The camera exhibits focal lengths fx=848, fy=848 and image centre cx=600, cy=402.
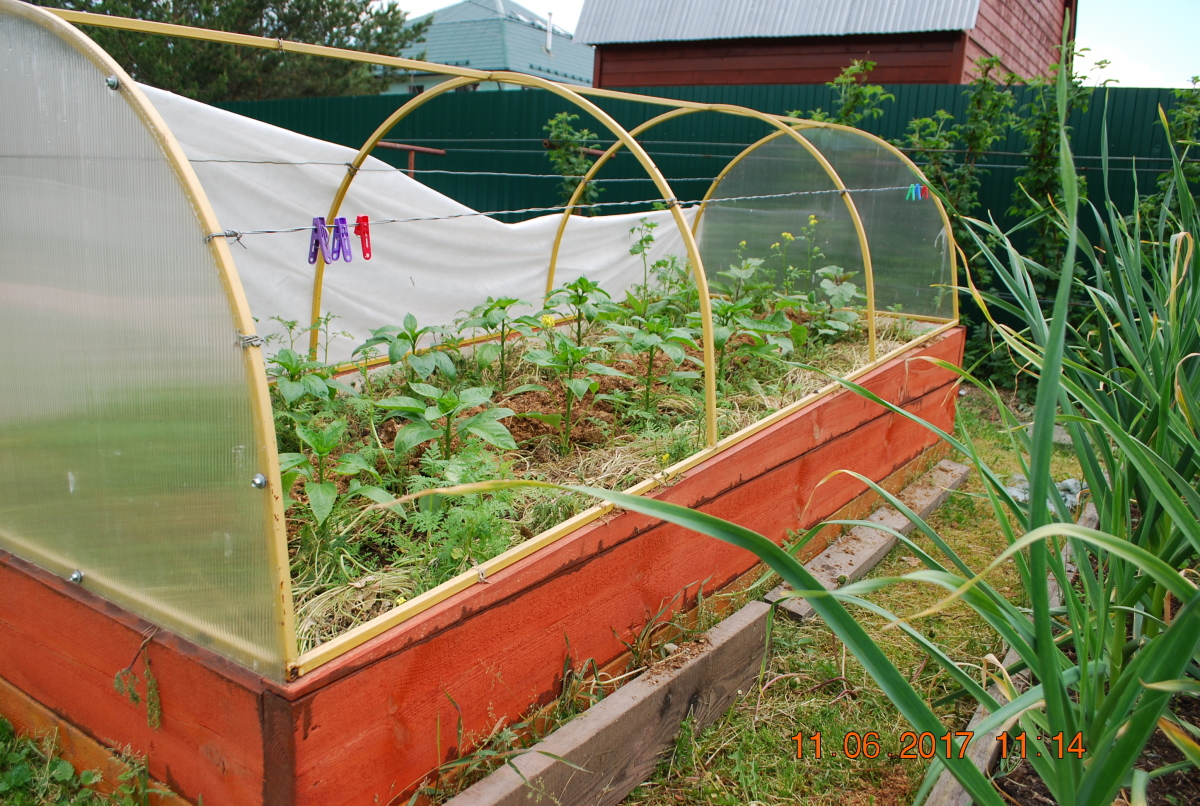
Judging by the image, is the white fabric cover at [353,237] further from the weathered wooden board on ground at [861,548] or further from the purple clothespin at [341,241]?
the weathered wooden board on ground at [861,548]

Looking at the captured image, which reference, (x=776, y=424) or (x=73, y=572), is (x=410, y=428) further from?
(x=776, y=424)

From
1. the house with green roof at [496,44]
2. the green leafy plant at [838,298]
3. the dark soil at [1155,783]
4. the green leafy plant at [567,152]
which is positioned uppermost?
the house with green roof at [496,44]

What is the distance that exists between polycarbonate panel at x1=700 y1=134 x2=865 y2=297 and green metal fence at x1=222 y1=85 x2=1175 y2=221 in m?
0.62

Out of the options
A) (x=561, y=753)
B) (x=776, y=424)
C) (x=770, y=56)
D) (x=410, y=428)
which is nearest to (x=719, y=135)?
(x=770, y=56)

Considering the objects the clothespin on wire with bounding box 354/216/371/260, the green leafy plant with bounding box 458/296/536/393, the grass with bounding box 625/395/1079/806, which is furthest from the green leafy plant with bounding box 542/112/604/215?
the grass with bounding box 625/395/1079/806

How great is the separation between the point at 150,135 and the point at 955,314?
3.84m

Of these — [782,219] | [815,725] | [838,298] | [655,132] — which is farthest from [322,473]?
[655,132]

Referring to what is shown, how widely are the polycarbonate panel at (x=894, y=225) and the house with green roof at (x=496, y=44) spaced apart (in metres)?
15.9

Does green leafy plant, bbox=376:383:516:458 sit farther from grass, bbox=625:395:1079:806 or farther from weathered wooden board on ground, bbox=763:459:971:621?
weathered wooden board on ground, bbox=763:459:971:621

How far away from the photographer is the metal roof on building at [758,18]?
8117 mm

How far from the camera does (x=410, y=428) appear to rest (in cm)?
203

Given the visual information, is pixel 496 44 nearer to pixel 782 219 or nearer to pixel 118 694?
pixel 782 219

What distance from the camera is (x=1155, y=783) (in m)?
1.61

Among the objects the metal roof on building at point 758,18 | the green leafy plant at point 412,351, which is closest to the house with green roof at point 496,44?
the metal roof on building at point 758,18
